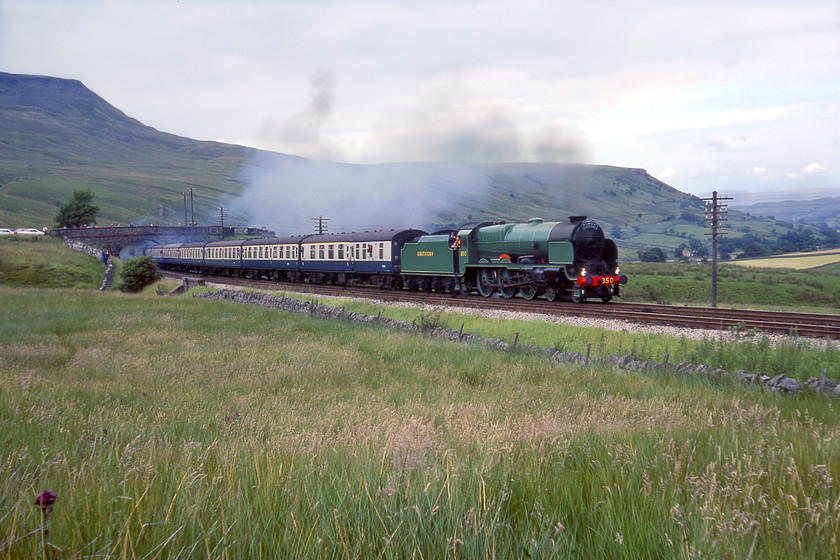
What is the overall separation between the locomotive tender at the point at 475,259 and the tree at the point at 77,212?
72032 millimetres

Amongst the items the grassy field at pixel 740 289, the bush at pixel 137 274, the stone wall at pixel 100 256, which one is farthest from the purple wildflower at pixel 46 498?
the stone wall at pixel 100 256

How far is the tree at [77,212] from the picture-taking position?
102812mm

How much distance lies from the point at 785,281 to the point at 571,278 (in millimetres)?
52336

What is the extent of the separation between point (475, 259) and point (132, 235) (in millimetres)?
79459

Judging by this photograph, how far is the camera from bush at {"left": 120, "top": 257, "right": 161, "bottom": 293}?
49000 mm

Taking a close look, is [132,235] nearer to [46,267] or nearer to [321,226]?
[321,226]

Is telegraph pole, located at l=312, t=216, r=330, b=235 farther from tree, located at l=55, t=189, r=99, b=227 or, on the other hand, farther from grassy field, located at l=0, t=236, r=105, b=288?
tree, located at l=55, t=189, r=99, b=227

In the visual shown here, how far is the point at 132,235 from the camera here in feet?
306

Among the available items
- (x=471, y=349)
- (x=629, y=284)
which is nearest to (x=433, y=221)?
(x=629, y=284)

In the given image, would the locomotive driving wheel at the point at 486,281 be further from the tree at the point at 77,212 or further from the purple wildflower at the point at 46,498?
the tree at the point at 77,212

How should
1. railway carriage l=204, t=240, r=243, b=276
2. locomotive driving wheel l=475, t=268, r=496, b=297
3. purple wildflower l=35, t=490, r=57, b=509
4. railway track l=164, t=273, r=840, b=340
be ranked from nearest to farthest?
purple wildflower l=35, t=490, r=57, b=509, railway track l=164, t=273, r=840, b=340, locomotive driving wheel l=475, t=268, r=496, b=297, railway carriage l=204, t=240, r=243, b=276

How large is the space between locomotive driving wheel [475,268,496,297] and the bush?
32.6 metres

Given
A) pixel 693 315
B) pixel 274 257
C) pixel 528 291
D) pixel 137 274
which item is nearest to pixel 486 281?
pixel 528 291

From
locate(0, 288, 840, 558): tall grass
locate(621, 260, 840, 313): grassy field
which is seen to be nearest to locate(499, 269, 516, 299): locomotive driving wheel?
locate(0, 288, 840, 558): tall grass
